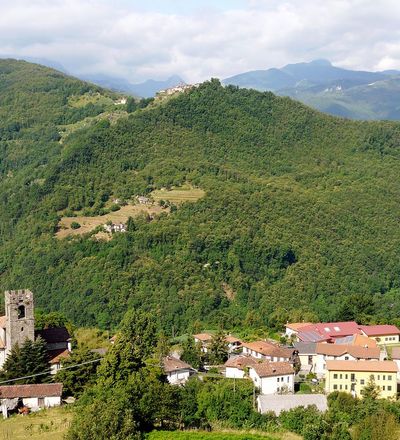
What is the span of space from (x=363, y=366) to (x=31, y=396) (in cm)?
1510

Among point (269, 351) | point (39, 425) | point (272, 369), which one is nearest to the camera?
point (39, 425)

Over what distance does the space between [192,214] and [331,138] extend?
3103 cm

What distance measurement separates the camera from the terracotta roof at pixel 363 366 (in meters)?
33.2

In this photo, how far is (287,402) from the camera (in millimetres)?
31203

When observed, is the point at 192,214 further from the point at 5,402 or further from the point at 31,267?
the point at 5,402

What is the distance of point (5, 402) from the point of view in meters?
31.1

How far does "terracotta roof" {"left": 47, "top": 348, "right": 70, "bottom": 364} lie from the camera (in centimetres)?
3412

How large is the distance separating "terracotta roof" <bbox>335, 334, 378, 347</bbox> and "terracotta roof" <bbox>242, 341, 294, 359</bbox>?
3.81 meters

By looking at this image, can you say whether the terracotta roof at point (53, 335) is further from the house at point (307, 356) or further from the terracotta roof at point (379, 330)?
the terracotta roof at point (379, 330)

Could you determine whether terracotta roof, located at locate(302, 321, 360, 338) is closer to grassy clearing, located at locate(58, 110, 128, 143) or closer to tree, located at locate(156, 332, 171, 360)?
tree, located at locate(156, 332, 171, 360)

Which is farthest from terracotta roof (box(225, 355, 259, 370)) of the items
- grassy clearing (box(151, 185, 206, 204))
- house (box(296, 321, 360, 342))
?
grassy clearing (box(151, 185, 206, 204))

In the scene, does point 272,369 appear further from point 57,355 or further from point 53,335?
point 53,335

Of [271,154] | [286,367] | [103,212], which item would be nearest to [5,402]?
[286,367]

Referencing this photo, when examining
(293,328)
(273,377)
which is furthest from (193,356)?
(293,328)
